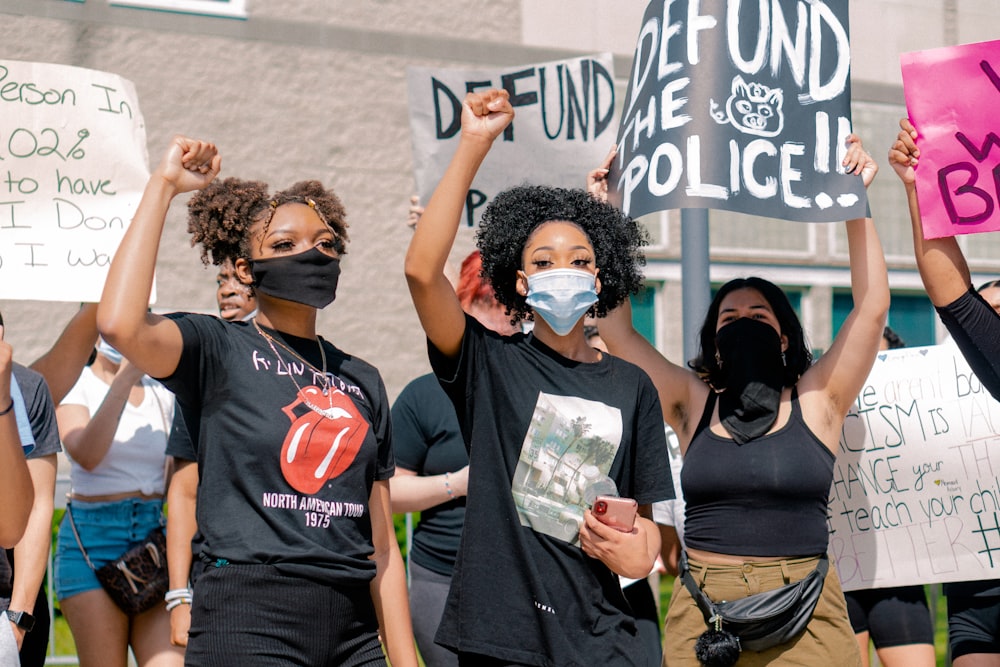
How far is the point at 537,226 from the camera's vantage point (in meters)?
3.44

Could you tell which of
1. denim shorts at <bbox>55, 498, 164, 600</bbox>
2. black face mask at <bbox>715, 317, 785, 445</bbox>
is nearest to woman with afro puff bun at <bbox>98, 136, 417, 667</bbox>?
black face mask at <bbox>715, 317, 785, 445</bbox>

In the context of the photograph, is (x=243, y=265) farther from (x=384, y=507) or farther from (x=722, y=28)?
(x=722, y=28)

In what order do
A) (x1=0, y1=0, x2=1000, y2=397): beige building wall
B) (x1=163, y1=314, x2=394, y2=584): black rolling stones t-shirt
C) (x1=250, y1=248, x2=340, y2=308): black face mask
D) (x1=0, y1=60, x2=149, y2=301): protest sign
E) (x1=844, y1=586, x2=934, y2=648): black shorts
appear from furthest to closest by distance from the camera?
(x1=0, y1=0, x2=1000, y2=397): beige building wall
(x1=844, y1=586, x2=934, y2=648): black shorts
(x1=0, y1=60, x2=149, y2=301): protest sign
(x1=250, y1=248, x2=340, y2=308): black face mask
(x1=163, y1=314, x2=394, y2=584): black rolling stones t-shirt

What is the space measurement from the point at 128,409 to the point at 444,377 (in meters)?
2.24

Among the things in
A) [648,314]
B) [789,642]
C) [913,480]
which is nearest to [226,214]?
[789,642]

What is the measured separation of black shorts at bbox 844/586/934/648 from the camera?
4941 mm

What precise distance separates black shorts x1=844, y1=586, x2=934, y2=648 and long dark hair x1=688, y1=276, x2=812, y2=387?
143 cm

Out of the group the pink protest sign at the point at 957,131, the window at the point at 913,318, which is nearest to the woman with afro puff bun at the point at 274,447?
the pink protest sign at the point at 957,131

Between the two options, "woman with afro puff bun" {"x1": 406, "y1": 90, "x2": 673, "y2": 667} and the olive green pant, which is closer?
"woman with afro puff bun" {"x1": 406, "y1": 90, "x2": 673, "y2": 667}

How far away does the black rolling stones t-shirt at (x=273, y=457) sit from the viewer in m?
3.12

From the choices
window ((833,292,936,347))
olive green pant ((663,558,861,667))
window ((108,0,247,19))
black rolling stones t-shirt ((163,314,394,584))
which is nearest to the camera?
black rolling stones t-shirt ((163,314,394,584))

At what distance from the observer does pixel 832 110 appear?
163 inches

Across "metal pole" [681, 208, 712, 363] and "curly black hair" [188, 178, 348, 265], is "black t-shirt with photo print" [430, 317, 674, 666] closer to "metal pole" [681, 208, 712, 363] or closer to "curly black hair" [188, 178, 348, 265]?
"curly black hair" [188, 178, 348, 265]

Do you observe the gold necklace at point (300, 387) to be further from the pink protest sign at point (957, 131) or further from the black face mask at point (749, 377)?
the pink protest sign at point (957, 131)
